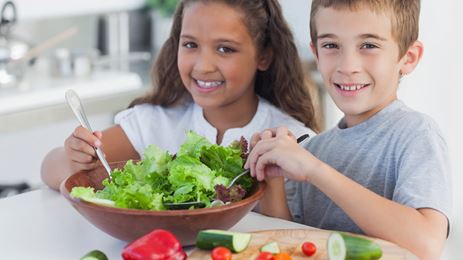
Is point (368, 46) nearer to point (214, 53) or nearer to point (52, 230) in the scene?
point (214, 53)

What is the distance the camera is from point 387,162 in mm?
1677

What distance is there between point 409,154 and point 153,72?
0.96m

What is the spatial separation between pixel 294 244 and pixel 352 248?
0.44 feet

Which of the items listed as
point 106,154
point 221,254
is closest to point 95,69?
point 106,154

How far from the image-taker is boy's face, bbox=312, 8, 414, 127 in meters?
1.66

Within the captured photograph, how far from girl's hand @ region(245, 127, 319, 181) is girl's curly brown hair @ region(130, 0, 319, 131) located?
0.58 metres

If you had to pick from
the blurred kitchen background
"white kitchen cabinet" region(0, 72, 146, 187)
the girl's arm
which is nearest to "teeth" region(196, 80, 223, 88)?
the girl's arm

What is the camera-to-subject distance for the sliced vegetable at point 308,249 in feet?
4.51

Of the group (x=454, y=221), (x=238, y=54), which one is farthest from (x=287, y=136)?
(x=454, y=221)

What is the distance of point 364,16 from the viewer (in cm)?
166

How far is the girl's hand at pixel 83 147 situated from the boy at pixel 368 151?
36cm

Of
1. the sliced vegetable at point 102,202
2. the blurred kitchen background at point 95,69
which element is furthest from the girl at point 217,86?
the blurred kitchen background at point 95,69

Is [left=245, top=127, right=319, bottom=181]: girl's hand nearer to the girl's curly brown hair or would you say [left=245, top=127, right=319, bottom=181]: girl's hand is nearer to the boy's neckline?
the boy's neckline

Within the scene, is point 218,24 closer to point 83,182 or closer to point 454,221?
point 83,182
